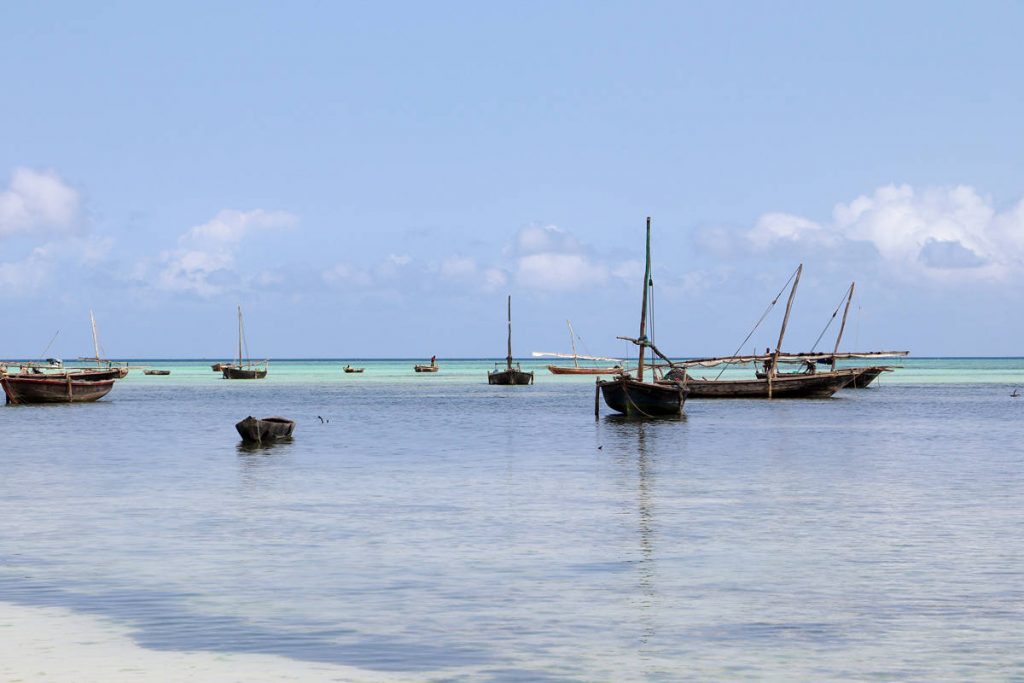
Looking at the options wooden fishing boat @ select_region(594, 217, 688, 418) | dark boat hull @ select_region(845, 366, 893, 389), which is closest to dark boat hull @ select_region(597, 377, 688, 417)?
wooden fishing boat @ select_region(594, 217, 688, 418)

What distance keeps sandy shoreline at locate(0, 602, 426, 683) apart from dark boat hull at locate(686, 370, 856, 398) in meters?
69.0

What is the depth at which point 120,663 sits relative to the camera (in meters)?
13.6

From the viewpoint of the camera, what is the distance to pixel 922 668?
44.1ft

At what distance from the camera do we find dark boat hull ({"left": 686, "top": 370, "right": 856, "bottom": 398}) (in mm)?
85000

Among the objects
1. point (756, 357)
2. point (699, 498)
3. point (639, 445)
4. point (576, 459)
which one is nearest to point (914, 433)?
point (639, 445)

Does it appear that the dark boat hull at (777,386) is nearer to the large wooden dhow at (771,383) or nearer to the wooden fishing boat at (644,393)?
the large wooden dhow at (771,383)

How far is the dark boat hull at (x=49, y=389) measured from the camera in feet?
267

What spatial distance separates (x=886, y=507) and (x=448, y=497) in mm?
9911

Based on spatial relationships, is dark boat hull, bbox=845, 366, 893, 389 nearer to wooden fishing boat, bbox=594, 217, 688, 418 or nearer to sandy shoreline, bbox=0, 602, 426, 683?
wooden fishing boat, bbox=594, 217, 688, 418

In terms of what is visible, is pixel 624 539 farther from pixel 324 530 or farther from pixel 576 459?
pixel 576 459

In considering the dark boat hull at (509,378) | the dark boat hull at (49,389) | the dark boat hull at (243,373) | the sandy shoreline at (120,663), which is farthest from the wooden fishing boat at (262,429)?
the dark boat hull at (243,373)

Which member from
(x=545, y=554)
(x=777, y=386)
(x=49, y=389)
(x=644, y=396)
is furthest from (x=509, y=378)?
(x=545, y=554)

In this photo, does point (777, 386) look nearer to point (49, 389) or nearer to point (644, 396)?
point (644, 396)

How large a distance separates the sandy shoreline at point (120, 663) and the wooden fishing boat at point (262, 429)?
30.8 m
